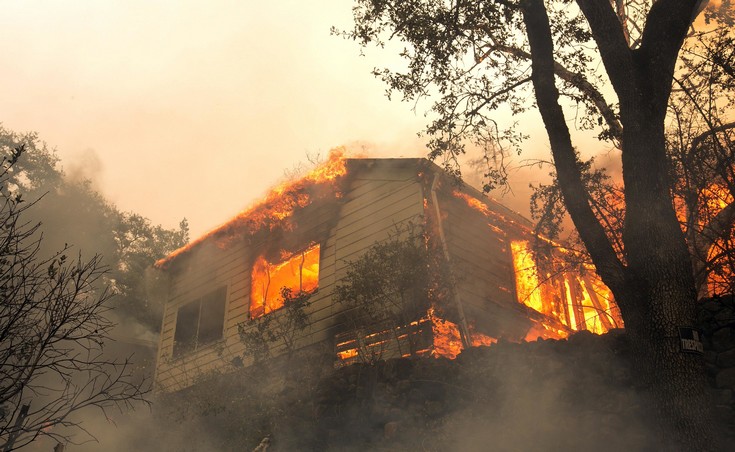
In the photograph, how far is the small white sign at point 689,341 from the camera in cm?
514

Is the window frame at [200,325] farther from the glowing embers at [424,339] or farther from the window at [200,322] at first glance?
the glowing embers at [424,339]

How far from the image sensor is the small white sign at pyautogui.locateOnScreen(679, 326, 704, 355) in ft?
16.9

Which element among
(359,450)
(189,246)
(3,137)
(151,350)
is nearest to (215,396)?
(359,450)

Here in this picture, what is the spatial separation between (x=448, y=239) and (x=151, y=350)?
19.2m

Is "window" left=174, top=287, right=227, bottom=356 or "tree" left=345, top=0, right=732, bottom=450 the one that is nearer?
"tree" left=345, top=0, right=732, bottom=450

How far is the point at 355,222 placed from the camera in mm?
13203

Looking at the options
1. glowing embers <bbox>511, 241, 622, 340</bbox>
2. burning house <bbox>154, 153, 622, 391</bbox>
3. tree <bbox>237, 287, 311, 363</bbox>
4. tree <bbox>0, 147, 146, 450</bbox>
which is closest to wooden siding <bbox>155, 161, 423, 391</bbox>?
burning house <bbox>154, 153, 622, 391</bbox>

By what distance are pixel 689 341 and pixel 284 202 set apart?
36.1 ft

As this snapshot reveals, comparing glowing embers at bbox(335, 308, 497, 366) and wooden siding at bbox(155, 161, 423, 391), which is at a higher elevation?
wooden siding at bbox(155, 161, 423, 391)

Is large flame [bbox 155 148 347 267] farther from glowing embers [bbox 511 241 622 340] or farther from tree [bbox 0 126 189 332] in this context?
tree [bbox 0 126 189 332]

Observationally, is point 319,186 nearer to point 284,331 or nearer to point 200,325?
point 284,331

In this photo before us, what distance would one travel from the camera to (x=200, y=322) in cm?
1639

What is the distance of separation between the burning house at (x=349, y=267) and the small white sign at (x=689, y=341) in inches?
187

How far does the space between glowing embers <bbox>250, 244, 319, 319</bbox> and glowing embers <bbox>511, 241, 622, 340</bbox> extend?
5176 mm
